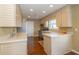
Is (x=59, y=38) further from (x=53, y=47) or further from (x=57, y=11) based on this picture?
(x=57, y=11)

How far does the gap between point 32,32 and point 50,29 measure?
15.3ft

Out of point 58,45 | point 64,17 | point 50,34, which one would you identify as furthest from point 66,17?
point 58,45

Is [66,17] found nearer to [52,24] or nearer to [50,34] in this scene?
[52,24]

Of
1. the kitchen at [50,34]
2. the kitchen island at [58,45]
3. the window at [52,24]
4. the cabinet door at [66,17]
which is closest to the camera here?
the kitchen at [50,34]

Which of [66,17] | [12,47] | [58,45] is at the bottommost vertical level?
[58,45]

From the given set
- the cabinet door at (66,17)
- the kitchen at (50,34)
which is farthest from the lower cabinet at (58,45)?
the cabinet door at (66,17)

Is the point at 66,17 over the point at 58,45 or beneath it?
over

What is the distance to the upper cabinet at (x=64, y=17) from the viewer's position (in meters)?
3.95

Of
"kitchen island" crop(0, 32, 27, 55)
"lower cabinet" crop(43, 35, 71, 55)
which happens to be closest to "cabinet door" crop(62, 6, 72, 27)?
"lower cabinet" crop(43, 35, 71, 55)

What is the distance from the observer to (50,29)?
15.2 feet

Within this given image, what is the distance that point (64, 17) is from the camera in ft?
13.9

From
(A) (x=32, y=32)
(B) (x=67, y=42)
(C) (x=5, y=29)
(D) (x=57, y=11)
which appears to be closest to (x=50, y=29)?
(D) (x=57, y=11)

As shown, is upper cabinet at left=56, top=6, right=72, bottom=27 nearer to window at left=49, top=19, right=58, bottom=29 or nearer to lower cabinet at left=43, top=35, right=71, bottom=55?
window at left=49, top=19, right=58, bottom=29

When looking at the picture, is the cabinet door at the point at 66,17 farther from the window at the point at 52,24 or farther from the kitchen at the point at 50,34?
the window at the point at 52,24
